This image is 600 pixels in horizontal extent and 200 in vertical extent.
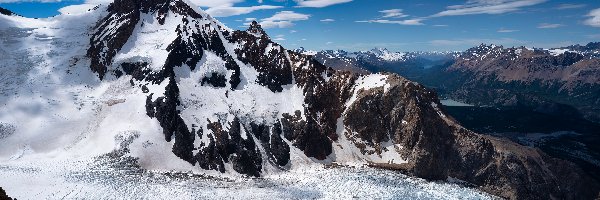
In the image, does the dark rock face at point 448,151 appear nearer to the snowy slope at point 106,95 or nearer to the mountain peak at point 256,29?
the snowy slope at point 106,95

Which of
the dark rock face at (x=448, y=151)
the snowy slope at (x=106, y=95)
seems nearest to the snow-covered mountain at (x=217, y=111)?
the dark rock face at (x=448, y=151)

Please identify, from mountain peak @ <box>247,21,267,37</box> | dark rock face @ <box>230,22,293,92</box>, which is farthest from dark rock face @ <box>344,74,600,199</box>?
mountain peak @ <box>247,21,267,37</box>

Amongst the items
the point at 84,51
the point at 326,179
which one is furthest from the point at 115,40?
the point at 326,179

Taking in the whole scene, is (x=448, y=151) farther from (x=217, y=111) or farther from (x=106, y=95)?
(x=106, y=95)

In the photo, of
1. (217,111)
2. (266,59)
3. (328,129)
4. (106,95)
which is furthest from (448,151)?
(106,95)

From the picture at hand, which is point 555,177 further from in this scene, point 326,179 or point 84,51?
point 84,51
